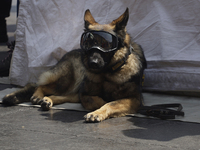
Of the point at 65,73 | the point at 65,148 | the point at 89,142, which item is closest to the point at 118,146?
the point at 89,142

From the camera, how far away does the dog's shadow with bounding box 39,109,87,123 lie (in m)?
3.63

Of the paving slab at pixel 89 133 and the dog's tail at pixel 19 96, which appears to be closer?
the paving slab at pixel 89 133

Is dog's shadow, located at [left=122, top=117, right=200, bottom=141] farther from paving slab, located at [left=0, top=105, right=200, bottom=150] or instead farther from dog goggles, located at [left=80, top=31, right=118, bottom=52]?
dog goggles, located at [left=80, top=31, right=118, bottom=52]

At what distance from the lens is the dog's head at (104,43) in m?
3.68

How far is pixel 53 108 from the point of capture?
416 cm

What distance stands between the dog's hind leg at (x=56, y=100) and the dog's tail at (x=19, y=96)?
1.17ft

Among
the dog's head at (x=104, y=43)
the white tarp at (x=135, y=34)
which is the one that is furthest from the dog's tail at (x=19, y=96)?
the dog's head at (x=104, y=43)

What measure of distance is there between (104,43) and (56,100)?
1197 mm

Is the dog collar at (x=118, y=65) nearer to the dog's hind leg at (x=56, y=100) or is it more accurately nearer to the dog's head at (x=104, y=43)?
the dog's head at (x=104, y=43)

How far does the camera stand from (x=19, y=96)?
4402 millimetres

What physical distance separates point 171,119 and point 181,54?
149 cm

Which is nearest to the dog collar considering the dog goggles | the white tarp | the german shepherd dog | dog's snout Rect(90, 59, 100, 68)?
the german shepherd dog

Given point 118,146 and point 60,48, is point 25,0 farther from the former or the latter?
point 118,146

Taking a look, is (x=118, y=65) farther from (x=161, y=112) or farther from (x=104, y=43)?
(x=161, y=112)
